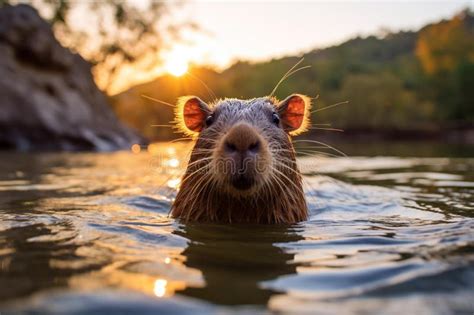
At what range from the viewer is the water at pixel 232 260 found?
2191mm

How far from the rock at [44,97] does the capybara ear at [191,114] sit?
1298 centimetres

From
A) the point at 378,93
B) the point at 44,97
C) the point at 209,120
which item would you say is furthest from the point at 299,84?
the point at 209,120

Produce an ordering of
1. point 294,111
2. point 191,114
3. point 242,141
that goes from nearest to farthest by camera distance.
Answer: point 242,141 < point 191,114 < point 294,111

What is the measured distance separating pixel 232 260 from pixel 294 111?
2.61 metres

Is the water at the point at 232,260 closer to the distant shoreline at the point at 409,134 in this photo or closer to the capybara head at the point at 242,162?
the capybara head at the point at 242,162

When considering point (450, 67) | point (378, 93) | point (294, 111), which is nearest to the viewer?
point (294, 111)

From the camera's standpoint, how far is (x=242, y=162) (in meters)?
3.80

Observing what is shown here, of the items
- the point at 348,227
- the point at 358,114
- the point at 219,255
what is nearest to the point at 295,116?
the point at 348,227

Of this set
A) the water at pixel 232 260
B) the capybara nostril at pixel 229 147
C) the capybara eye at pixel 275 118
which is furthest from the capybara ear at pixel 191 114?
the capybara nostril at pixel 229 147

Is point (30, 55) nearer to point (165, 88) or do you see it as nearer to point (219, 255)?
point (219, 255)

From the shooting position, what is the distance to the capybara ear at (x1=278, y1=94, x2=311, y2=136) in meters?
5.31

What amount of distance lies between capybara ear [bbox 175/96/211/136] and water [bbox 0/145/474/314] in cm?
94

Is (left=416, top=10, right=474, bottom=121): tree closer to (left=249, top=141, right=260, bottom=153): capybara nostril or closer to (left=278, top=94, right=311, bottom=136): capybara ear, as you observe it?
(left=278, top=94, right=311, bottom=136): capybara ear

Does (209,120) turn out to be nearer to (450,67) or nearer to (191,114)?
(191,114)
